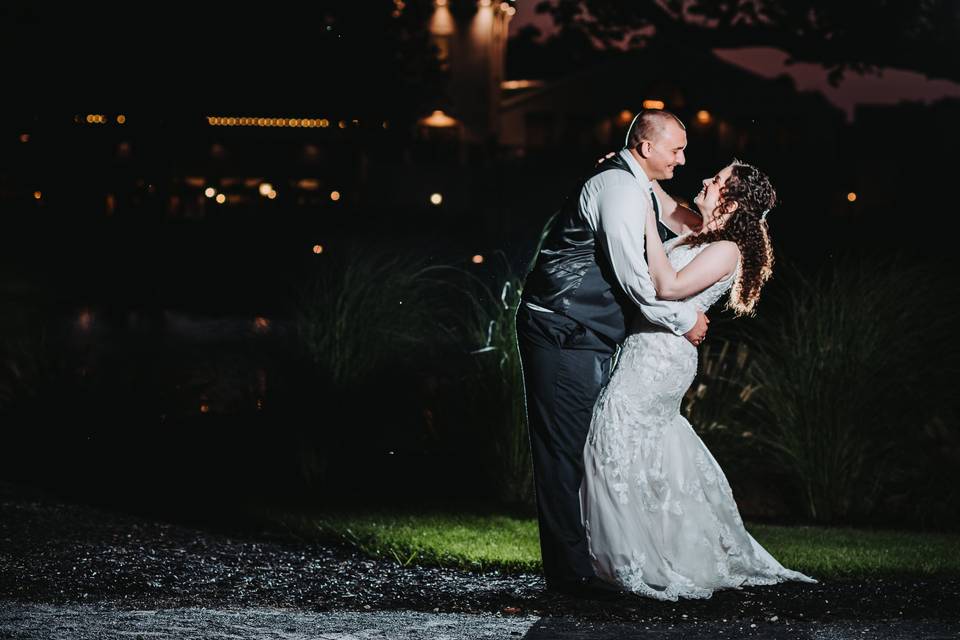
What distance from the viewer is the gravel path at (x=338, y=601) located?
5590 millimetres

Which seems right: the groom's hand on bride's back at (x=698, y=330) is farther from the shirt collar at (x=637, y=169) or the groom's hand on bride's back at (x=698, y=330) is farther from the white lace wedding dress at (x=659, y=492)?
the shirt collar at (x=637, y=169)

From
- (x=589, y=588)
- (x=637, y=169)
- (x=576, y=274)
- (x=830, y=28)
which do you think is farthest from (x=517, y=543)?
(x=830, y=28)

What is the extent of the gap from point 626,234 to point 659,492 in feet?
3.92

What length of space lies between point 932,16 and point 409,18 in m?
6.59

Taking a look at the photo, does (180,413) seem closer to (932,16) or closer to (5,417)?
(5,417)

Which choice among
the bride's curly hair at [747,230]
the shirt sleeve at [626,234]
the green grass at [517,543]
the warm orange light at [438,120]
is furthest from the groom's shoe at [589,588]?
the warm orange light at [438,120]

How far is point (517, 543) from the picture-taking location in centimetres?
766

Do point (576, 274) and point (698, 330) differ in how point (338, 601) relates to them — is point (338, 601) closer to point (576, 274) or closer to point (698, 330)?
point (576, 274)

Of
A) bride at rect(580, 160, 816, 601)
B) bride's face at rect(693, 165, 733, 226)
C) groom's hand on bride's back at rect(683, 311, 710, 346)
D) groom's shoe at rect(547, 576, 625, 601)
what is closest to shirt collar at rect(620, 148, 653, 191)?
bride at rect(580, 160, 816, 601)

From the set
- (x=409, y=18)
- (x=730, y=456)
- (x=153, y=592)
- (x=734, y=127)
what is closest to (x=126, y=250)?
(x=409, y=18)

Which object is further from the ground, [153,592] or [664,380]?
[664,380]

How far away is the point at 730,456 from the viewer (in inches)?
379

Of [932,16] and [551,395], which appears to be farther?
[932,16]

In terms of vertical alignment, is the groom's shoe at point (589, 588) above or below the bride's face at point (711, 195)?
below
